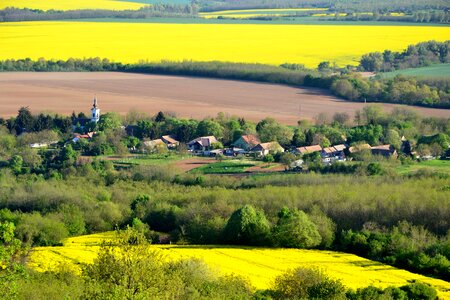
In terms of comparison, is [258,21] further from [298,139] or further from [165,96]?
[298,139]

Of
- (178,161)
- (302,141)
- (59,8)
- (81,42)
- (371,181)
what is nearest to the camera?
(371,181)

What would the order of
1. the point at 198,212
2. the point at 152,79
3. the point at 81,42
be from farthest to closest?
1. the point at 81,42
2. the point at 152,79
3. the point at 198,212

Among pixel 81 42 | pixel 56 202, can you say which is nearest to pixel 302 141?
pixel 56 202

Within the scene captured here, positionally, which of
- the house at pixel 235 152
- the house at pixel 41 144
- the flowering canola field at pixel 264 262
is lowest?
the house at pixel 41 144

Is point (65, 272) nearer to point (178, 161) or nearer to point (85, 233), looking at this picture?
point (85, 233)

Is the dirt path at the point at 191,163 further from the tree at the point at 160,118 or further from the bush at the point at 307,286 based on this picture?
the bush at the point at 307,286

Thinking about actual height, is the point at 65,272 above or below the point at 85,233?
above

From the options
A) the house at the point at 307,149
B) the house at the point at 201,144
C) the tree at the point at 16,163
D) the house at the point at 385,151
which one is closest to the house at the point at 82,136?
the house at the point at 201,144
